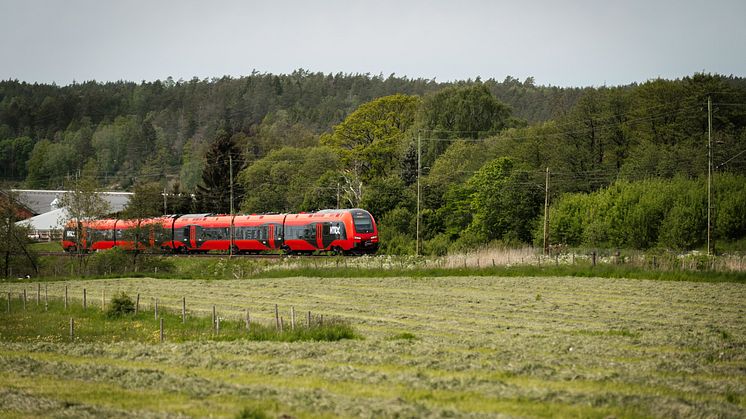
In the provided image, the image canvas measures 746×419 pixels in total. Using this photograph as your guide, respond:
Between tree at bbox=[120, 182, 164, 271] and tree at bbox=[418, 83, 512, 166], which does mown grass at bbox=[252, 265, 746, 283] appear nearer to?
tree at bbox=[120, 182, 164, 271]

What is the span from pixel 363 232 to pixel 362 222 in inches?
30.9

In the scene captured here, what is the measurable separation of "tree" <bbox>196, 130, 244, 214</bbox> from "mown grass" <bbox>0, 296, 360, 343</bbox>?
230 feet

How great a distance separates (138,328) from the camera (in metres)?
35.2

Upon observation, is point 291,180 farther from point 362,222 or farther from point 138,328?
point 138,328

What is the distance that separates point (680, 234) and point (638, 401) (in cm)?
5267

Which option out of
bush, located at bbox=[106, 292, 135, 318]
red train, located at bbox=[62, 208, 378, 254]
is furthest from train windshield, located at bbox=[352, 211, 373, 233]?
bush, located at bbox=[106, 292, 135, 318]

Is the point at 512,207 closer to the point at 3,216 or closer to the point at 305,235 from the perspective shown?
the point at 305,235

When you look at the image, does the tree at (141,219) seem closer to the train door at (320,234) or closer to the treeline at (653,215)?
the train door at (320,234)

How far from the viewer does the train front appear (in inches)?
2667

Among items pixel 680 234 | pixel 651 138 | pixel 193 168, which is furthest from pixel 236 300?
pixel 193 168

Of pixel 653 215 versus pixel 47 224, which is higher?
pixel 653 215

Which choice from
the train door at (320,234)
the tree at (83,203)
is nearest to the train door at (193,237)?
the tree at (83,203)

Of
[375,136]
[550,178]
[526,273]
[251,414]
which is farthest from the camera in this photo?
[375,136]

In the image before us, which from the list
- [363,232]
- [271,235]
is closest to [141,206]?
[271,235]
